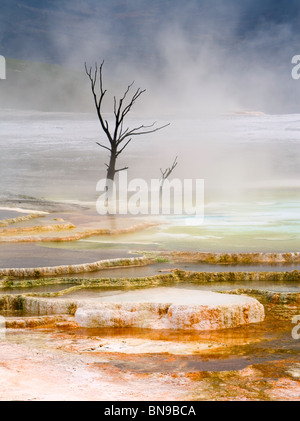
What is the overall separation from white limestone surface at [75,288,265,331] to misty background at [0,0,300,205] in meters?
13.6

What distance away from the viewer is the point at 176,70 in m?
20.6

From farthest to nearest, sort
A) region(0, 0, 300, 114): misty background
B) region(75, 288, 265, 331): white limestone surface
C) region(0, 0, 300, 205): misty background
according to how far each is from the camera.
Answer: region(0, 0, 300, 114): misty background < region(0, 0, 300, 205): misty background < region(75, 288, 265, 331): white limestone surface

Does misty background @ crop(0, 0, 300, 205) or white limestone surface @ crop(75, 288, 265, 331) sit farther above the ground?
misty background @ crop(0, 0, 300, 205)

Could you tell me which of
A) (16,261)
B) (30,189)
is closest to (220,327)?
(16,261)

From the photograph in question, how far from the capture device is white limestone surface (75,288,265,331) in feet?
13.5

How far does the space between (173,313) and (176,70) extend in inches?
674

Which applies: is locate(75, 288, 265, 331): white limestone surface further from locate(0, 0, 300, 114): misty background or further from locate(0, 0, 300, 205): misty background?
locate(0, 0, 300, 114): misty background

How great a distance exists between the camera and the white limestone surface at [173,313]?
4.10 m

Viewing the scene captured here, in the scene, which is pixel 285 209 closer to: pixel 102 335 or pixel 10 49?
pixel 102 335

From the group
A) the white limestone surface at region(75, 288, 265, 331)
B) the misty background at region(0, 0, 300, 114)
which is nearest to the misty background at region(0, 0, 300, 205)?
the misty background at region(0, 0, 300, 114)

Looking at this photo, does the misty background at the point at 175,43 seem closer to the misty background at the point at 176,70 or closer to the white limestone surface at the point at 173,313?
the misty background at the point at 176,70

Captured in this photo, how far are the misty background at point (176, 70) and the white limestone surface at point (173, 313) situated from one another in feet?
44.7

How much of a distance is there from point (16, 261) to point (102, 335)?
6.91 feet
